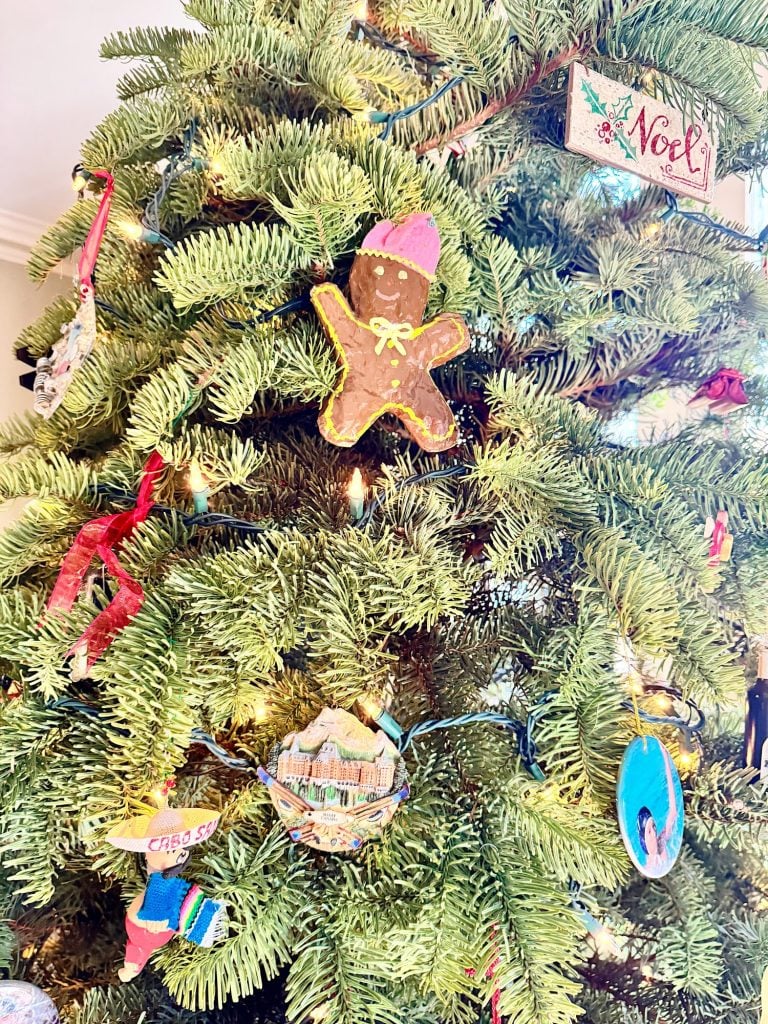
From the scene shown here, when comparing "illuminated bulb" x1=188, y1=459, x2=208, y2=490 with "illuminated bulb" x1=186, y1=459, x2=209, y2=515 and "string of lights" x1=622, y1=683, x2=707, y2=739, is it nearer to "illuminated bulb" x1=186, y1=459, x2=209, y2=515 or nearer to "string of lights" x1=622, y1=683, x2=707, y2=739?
"illuminated bulb" x1=186, y1=459, x2=209, y2=515

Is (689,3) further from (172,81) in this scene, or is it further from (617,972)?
(617,972)

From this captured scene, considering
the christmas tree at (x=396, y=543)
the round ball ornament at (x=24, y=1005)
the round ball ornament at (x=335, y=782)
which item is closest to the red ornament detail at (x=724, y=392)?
the christmas tree at (x=396, y=543)

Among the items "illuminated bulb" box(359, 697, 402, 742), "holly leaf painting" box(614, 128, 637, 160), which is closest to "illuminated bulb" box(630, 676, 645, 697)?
"illuminated bulb" box(359, 697, 402, 742)

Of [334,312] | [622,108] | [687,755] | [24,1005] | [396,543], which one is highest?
[622,108]

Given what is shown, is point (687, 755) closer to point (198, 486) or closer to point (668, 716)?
point (668, 716)

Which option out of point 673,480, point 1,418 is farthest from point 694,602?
point 1,418

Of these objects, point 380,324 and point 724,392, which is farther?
point 724,392

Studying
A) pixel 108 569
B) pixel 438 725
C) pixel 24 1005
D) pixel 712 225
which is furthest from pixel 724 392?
pixel 24 1005
